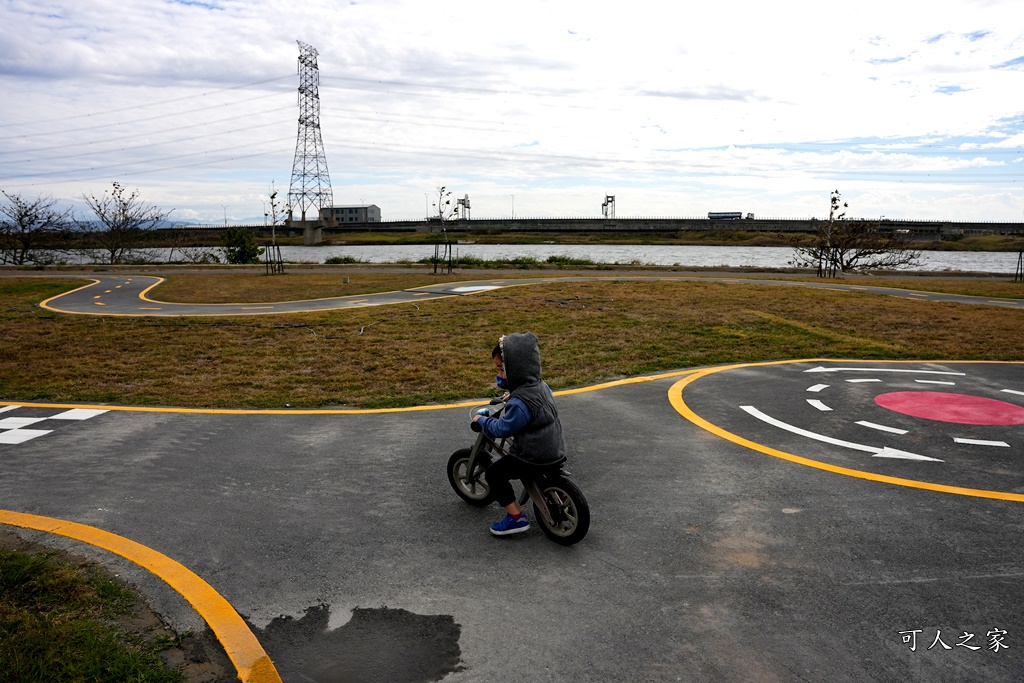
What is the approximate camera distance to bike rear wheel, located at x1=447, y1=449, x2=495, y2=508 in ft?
18.3

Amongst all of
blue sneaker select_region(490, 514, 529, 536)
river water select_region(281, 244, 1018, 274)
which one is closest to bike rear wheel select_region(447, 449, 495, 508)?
blue sneaker select_region(490, 514, 529, 536)

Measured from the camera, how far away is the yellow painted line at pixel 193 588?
3582 millimetres

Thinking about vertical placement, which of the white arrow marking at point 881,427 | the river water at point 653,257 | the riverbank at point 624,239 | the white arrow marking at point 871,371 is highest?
the riverbank at point 624,239

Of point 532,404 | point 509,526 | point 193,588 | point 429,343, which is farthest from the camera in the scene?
point 429,343

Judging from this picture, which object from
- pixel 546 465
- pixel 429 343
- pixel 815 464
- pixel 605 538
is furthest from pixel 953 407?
pixel 429 343

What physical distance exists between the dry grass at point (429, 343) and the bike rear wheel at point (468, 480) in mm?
3309

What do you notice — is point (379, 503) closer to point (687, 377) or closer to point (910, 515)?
point (910, 515)

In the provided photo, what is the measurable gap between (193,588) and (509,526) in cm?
218

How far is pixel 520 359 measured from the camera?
4.95 meters

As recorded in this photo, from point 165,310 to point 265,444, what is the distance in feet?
47.0

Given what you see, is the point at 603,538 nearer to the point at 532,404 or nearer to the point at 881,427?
the point at 532,404

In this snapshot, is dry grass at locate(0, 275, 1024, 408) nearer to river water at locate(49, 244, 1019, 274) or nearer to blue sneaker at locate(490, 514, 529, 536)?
blue sneaker at locate(490, 514, 529, 536)

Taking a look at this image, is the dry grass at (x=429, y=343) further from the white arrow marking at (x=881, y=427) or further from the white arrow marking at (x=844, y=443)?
the white arrow marking at (x=881, y=427)

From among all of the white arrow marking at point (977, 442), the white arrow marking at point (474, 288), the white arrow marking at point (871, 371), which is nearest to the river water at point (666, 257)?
the white arrow marking at point (474, 288)
